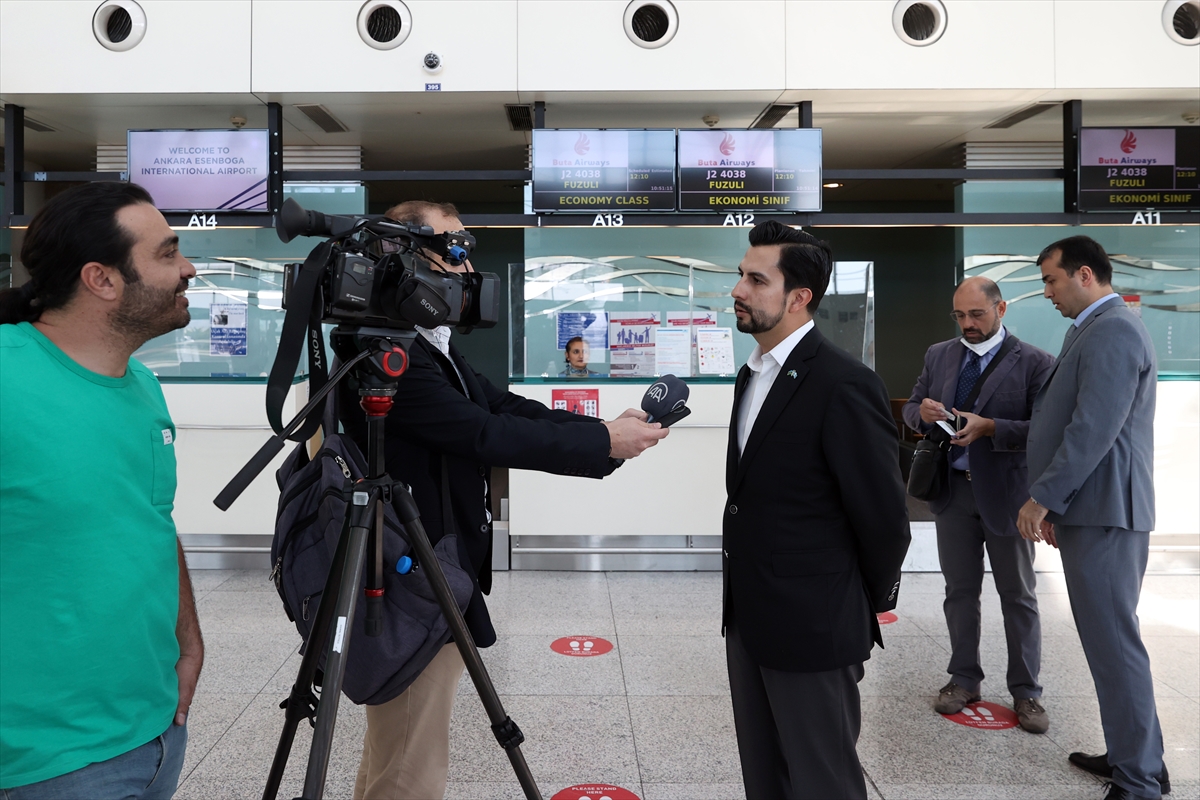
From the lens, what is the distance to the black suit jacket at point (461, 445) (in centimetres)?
180

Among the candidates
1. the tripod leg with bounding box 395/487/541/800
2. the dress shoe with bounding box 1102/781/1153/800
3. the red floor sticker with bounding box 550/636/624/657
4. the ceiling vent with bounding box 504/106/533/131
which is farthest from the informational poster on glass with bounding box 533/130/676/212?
the tripod leg with bounding box 395/487/541/800

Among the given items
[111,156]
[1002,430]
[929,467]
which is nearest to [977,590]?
[929,467]

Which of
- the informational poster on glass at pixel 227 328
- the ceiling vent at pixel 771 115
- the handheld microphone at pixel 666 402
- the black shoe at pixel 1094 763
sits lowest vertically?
the black shoe at pixel 1094 763

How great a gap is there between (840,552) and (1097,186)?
14.1 feet

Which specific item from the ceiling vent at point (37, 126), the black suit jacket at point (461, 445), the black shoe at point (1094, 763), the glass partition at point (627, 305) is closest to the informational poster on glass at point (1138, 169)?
the glass partition at point (627, 305)

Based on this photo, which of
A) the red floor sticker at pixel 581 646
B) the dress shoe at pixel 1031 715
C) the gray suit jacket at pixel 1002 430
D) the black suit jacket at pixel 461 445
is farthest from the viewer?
the red floor sticker at pixel 581 646

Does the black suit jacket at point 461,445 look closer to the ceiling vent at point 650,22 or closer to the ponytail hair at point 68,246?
the ponytail hair at point 68,246

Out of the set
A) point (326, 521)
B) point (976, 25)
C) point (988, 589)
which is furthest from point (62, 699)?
point (976, 25)

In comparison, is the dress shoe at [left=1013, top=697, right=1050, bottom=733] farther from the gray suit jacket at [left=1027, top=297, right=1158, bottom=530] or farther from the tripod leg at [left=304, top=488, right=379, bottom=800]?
the tripod leg at [left=304, top=488, right=379, bottom=800]

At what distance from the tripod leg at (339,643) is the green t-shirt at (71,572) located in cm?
24

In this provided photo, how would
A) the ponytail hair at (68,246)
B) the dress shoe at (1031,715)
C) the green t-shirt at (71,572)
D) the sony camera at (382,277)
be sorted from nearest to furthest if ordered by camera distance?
the green t-shirt at (71,572) → the ponytail hair at (68,246) → the sony camera at (382,277) → the dress shoe at (1031,715)

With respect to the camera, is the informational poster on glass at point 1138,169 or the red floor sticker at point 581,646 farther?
the informational poster on glass at point 1138,169

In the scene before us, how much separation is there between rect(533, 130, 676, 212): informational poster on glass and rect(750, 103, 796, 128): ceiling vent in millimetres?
717

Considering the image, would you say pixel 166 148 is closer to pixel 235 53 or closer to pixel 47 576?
pixel 235 53
